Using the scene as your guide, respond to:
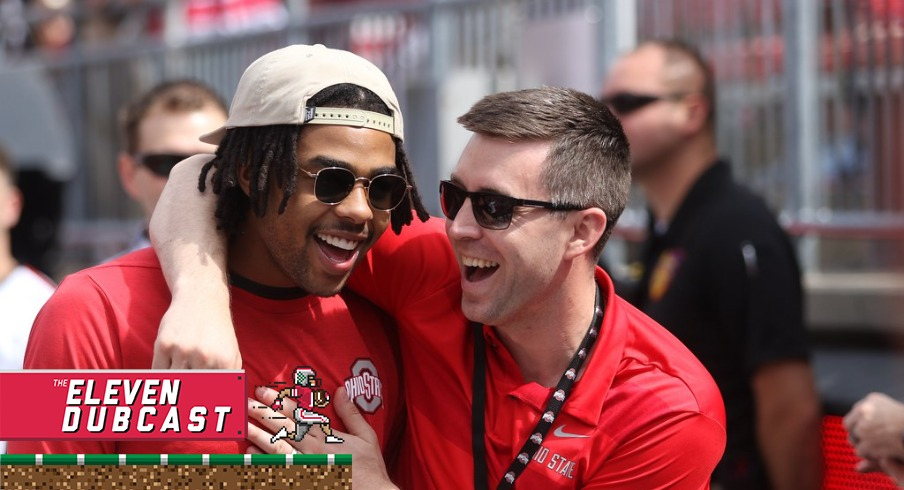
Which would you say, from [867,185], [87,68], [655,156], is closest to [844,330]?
[867,185]

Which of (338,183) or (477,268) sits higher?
(338,183)

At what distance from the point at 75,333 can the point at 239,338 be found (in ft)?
1.22

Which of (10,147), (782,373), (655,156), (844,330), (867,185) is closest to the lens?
(782,373)

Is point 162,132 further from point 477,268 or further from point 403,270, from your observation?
point 477,268

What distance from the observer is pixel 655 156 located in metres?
4.91

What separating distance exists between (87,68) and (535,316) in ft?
28.9

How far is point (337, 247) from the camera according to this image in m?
2.61

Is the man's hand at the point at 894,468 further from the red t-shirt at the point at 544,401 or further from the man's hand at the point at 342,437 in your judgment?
the man's hand at the point at 342,437

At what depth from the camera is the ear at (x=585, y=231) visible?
2.81 m

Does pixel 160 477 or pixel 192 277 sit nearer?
pixel 160 477

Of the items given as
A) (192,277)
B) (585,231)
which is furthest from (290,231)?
(585,231)

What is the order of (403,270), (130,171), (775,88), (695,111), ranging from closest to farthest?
(403,270) → (130,171) → (695,111) → (775,88)

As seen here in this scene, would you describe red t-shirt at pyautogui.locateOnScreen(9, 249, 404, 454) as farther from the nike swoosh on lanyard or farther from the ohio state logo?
the nike swoosh on lanyard

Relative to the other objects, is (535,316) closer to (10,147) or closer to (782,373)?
(782,373)
